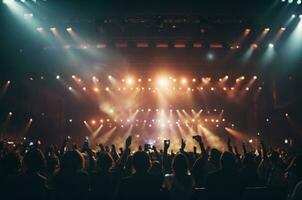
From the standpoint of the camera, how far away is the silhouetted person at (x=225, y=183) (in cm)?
383

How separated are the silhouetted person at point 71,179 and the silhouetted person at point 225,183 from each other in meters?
1.44

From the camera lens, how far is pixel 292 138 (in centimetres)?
1830

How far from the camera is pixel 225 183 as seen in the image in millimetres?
3885

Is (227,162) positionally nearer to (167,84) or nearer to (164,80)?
(164,80)

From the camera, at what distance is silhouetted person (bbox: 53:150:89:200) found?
3.75 metres

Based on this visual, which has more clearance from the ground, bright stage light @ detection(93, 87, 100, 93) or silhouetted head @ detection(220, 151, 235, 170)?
bright stage light @ detection(93, 87, 100, 93)

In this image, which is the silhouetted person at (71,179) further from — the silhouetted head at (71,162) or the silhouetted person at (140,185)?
the silhouetted person at (140,185)

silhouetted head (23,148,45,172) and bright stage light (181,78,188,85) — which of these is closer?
silhouetted head (23,148,45,172)

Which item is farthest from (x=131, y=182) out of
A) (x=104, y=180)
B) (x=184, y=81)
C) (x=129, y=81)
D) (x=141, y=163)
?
(x=184, y=81)

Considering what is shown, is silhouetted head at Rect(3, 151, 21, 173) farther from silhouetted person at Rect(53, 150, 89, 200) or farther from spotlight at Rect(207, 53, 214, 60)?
spotlight at Rect(207, 53, 214, 60)

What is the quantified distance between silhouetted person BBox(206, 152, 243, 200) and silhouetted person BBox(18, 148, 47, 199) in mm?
1911

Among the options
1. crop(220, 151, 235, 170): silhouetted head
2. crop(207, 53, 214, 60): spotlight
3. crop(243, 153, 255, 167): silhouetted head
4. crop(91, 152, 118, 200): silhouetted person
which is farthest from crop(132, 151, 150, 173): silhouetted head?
crop(207, 53, 214, 60): spotlight

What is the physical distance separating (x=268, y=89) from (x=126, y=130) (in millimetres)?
9914

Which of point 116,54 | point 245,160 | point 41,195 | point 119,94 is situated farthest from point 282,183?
point 119,94
